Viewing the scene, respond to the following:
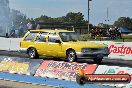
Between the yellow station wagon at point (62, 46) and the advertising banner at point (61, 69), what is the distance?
13.5 ft

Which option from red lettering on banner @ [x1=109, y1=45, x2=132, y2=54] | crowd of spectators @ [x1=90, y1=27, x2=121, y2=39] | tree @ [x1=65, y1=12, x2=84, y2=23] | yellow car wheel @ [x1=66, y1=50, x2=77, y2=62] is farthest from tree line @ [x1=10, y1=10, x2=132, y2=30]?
yellow car wheel @ [x1=66, y1=50, x2=77, y2=62]

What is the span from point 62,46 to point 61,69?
522 centimetres

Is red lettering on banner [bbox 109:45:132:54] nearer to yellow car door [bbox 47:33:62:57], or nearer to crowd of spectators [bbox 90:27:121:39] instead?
yellow car door [bbox 47:33:62:57]

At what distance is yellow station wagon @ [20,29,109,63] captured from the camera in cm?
1858

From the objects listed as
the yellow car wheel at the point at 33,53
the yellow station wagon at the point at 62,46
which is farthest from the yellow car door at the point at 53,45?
the yellow car wheel at the point at 33,53

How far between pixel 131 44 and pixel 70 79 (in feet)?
35.3

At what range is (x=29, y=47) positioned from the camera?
20828mm

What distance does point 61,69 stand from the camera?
14031 millimetres

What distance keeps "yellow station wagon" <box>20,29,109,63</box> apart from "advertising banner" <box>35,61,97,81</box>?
4.11 m

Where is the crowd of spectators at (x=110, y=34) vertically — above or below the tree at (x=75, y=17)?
below

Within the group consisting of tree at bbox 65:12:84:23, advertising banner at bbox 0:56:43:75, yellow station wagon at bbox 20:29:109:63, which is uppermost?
tree at bbox 65:12:84:23

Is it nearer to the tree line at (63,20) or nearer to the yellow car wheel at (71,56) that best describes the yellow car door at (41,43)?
the yellow car wheel at (71,56)

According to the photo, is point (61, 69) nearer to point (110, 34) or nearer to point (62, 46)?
point (62, 46)

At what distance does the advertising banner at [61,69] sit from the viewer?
1326 centimetres
